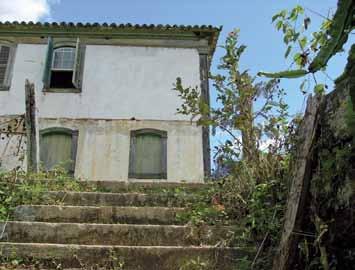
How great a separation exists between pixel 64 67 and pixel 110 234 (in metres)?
9.01

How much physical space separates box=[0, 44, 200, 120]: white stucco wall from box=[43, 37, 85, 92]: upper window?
183mm

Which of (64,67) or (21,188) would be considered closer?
(21,188)

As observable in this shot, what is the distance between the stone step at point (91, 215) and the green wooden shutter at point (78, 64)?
24.8ft

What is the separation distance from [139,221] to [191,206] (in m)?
0.62

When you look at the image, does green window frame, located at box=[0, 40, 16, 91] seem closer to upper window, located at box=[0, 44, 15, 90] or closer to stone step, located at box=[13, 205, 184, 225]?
upper window, located at box=[0, 44, 15, 90]

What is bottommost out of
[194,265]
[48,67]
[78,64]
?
[194,265]

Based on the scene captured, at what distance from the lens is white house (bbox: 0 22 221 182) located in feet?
36.9

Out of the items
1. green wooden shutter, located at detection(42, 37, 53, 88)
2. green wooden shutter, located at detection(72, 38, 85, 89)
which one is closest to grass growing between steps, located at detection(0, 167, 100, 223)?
green wooden shutter, located at detection(72, 38, 85, 89)

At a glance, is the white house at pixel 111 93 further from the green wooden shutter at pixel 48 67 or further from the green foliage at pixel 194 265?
the green foliage at pixel 194 265

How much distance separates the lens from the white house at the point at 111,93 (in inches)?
443

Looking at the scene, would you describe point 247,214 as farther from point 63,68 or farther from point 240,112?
point 63,68

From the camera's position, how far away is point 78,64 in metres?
12.0

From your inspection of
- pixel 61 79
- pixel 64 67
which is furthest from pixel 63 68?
pixel 61 79

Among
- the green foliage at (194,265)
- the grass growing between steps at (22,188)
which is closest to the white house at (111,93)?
the grass growing between steps at (22,188)
